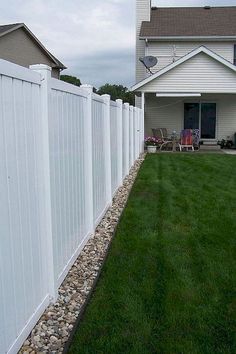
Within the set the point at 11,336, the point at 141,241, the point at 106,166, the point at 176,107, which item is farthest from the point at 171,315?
the point at 176,107

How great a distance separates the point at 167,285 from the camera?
12.9ft

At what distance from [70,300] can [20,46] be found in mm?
24224

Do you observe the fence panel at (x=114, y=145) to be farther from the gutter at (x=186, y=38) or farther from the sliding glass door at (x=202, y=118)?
the gutter at (x=186, y=38)

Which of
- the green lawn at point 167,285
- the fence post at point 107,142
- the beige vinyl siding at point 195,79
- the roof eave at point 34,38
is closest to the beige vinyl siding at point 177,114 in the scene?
the beige vinyl siding at point 195,79

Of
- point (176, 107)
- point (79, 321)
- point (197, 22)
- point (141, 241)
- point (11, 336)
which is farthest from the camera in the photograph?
point (197, 22)

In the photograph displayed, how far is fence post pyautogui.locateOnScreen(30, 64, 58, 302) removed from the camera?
10.5 ft

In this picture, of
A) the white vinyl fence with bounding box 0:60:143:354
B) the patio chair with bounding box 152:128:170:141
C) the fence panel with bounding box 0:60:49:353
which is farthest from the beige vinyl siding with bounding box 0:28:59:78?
the fence panel with bounding box 0:60:49:353

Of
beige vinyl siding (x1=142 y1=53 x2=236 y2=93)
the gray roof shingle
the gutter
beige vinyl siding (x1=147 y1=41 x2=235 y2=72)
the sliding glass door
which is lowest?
the sliding glass door

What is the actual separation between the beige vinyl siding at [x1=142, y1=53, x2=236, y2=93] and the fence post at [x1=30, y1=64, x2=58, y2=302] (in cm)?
1532

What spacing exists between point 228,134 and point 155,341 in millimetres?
19606

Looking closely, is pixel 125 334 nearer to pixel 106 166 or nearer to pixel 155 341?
pixel 155 341

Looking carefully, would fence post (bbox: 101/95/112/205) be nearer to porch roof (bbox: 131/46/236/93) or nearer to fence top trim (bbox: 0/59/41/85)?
fence top trim (bbox: 0/59/41/85)

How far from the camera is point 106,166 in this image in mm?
6875

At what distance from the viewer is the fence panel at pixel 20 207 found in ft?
8.07
